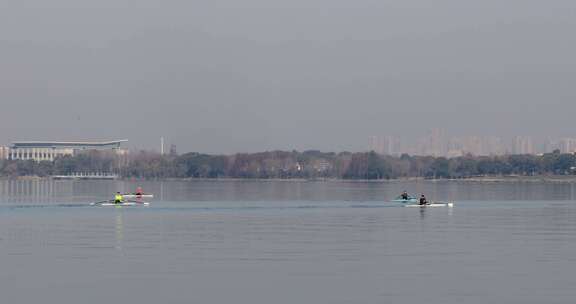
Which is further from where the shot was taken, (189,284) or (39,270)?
(39,270)

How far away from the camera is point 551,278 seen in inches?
1106

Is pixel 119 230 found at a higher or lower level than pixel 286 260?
higher

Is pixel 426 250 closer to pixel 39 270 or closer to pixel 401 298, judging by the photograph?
pixel 401 298

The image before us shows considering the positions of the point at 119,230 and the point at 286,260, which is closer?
the point at 286,260

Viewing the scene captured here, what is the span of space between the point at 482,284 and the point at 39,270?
12372 millimetres

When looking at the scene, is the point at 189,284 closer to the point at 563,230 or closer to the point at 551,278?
the point at 551,278

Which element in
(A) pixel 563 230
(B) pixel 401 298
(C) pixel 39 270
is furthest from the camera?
(A) pixel 563 230

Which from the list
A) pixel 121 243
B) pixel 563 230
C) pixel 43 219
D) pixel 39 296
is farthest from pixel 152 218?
pixel 39 296

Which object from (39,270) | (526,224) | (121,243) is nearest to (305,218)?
(526,224)

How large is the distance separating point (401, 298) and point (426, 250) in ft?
36.5

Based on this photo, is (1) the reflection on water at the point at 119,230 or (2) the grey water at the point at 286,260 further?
(1) the reflection on water at the point at 119,230

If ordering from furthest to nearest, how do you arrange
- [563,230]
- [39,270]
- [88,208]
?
1. [88,208]
2. [563,230]
3. [39,270]

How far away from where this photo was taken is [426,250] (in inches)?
1407

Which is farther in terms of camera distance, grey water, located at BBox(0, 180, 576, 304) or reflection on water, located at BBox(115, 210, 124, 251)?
reflection on water, located at BBox(115, 210, 124, 251)
